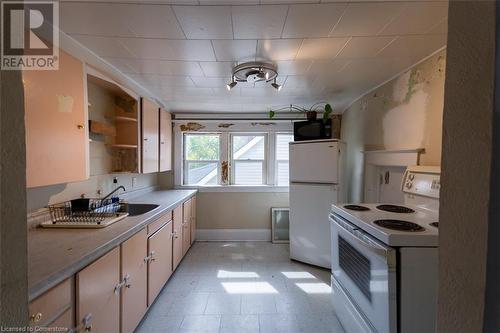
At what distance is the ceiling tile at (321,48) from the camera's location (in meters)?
1.59

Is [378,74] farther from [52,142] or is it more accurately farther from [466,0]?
[52,142]

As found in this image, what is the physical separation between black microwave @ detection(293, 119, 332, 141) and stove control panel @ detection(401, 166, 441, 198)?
1.23 metres

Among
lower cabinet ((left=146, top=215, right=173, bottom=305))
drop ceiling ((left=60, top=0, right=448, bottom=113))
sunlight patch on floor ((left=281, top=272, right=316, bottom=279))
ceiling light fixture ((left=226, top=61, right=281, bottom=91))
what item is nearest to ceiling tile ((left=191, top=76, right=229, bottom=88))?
drop ceiling ((left=60, top=0, right=448, bottom=113))

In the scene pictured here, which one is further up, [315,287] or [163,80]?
[163,80]

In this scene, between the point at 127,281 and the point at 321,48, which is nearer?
the point at 127,281

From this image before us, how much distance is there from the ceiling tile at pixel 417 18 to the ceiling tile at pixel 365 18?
0.05 m

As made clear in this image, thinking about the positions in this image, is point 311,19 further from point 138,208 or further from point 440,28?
point 138,208

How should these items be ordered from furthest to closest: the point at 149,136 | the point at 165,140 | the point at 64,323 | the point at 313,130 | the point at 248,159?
the point at 248,159 → the point at 165,140 → the point at 313,130 → the point at 149,136 → the point at 64,323

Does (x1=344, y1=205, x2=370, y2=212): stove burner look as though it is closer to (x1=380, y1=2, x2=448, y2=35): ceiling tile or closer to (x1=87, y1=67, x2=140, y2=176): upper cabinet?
(x1=380, y1=2, x2=448, y2=35): ceiling tile

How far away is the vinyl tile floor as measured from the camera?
192 centimetres

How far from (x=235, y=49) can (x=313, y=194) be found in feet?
6.39

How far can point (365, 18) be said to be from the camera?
1334 mm

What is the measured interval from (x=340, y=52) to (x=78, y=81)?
1.78 metres

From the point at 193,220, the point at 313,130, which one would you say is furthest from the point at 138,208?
the point at 313,130
